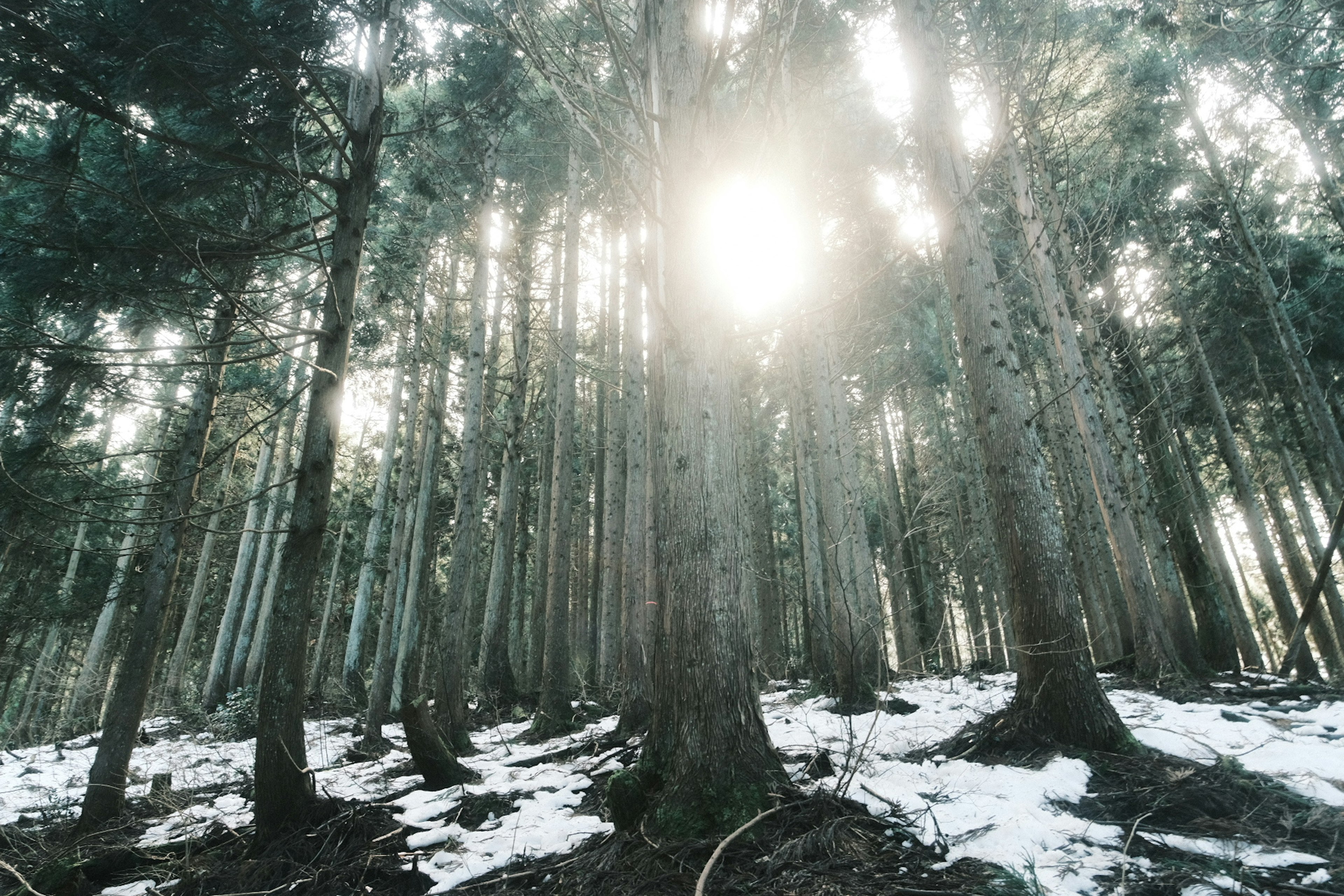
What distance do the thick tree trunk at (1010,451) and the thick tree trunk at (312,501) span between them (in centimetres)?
432

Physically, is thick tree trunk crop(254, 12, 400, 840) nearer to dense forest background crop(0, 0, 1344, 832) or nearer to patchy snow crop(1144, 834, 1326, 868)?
dense forest background crop(0, 0, 1344, 832)

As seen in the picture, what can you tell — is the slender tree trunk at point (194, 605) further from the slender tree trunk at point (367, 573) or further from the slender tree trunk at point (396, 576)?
the slender tree trunk at point (396, 576)

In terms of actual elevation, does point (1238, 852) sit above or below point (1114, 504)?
below

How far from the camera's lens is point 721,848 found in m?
2.18

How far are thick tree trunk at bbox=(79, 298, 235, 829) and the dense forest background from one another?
40 mm

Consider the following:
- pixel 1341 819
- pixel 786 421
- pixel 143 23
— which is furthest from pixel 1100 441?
pixel 786 421

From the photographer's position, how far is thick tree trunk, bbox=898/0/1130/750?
4086mm

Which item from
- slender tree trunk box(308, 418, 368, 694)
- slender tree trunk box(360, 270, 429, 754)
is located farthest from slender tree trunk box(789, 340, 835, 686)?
slender tree trunk box(308, 418, 368, 694)

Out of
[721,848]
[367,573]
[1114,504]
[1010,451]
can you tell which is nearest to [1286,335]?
[1114,504]

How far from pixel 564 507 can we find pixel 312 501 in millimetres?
5055

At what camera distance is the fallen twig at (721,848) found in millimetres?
1996

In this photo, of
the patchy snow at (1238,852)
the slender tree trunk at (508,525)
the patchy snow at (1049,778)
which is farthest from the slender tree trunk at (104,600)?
the patchy snow at (1238,852)

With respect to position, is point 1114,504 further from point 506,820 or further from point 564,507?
point 506,820

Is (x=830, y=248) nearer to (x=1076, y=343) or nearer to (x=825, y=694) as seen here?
(x=1076, y=343)
